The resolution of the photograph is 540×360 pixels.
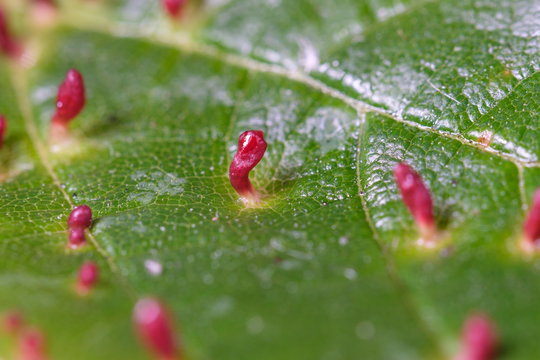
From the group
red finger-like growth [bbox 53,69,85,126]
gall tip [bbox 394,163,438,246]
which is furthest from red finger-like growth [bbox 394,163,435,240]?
red finger-like growth [bbox 53,69,85,126]

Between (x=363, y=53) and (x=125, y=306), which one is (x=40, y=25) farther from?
(x=125, y=306)

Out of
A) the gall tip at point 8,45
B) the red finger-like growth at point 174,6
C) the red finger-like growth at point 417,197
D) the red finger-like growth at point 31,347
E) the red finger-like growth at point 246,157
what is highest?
the gall tip at point 8,45

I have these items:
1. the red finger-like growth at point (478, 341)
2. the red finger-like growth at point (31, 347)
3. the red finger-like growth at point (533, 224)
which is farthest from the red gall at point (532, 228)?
the red finger-like growth at point (31, 347)

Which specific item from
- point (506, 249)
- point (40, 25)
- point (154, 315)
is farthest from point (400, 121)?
point (40, 25)

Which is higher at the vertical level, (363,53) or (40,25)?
(40,25)

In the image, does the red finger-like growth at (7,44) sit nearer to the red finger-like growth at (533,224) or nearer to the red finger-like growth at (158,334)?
the red finger-like growth at (158,334)

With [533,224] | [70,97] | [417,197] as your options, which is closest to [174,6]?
[70,97]
